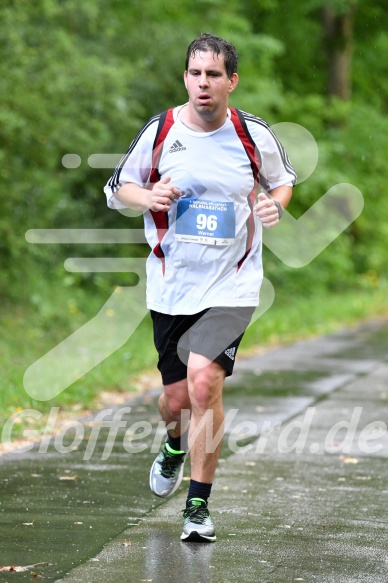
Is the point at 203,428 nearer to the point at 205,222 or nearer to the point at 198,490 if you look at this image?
the point at 198,490

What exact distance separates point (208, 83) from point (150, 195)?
1.89ft

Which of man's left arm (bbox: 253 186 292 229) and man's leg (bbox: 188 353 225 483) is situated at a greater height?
man's left arm (bbox: 253 186 292 229)

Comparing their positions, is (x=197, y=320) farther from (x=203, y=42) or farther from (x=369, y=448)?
(x=369, y=448)

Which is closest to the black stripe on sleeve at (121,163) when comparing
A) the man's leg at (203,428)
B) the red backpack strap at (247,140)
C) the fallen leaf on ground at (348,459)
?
the red backpack strap at (247,140)

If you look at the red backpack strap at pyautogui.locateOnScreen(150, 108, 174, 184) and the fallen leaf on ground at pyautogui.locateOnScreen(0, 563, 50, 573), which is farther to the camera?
the red backpack strap at pyautogui.locateOnScreen(150, 108, 174, 184)

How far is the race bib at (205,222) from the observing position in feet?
17.6

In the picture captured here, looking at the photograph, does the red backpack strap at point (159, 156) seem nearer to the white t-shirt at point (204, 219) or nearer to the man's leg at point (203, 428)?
the white t-shirt at point (204, 219)

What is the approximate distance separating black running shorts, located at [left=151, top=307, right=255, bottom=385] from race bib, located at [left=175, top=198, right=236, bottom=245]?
342 millimetres

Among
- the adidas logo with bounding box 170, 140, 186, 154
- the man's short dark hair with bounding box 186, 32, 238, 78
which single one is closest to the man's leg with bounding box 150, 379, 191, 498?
the adidas logo with bounding box 170, 140, 186, 154

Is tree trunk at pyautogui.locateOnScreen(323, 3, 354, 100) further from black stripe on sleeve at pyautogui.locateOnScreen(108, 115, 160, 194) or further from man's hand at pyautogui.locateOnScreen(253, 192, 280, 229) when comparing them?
man's hand at pyautogui.locateOnScreen(253, 192, 280, 229)

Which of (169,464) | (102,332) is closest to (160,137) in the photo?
(169,464)

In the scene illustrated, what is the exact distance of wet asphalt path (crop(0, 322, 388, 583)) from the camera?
4.86 metres

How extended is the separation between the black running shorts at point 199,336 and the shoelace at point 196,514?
0.66 meters

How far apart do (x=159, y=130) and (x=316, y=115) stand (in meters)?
18.9
